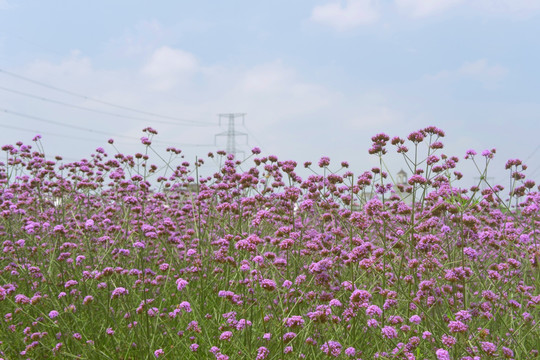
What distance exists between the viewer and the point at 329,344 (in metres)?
Answer: 3.05

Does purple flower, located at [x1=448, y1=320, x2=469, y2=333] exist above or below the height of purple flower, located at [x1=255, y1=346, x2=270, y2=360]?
above

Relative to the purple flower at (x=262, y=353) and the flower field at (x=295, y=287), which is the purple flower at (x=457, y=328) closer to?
the flower field at (x=295, y=287)

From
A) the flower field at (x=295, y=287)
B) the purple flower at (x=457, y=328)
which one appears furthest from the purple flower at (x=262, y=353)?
the purple flower at (x=457, y=328)

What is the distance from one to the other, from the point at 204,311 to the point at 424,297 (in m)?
2.26

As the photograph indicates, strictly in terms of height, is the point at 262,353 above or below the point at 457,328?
below

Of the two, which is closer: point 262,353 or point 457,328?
point 457,328

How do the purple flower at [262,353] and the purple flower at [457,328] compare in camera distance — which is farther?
the purple flower at [262,353]

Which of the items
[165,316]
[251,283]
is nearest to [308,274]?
[251,283]

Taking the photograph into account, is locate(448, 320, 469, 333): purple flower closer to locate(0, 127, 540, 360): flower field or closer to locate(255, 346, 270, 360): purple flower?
locate(0, 127, 540, 360): flower field

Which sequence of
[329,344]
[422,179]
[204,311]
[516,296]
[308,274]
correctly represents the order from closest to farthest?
[329,344] < [422,179] < [308,274] < [204,311] < [516,296]

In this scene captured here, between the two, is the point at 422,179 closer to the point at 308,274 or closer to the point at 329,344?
the point at 308,274

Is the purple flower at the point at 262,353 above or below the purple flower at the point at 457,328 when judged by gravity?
below

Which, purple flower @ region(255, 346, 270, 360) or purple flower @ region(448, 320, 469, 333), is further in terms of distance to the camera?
purple flower @ region(255, 346, 270, 360)

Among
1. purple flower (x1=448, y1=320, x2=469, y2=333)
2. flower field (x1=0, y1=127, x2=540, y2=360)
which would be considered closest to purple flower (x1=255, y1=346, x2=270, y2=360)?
flower field (x1=0, y1=127, x2=540, y2=360)
